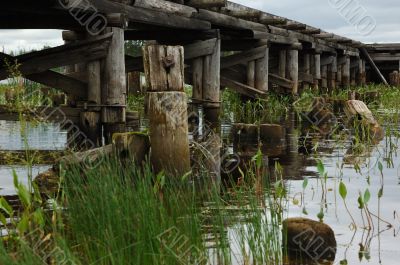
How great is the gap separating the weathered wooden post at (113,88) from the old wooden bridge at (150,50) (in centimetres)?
1

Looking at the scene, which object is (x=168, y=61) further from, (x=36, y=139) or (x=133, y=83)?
(x=133, y=83)

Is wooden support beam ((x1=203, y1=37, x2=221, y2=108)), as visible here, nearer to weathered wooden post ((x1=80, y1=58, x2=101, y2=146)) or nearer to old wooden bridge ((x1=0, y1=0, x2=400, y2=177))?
old wooden bridge ((x1=0, y1=0, x2=400, y2=177))

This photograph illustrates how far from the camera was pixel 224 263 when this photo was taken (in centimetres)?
401

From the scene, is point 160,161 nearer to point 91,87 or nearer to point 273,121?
point 91,87

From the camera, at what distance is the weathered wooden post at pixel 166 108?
6.32 m

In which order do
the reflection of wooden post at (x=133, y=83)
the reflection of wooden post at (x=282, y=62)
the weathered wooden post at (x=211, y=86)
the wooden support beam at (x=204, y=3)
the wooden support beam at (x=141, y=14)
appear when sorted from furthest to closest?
the reflection of wooden post at (x=133, y=83) < the reflection of wooden post at (x=282, y=62) < the weathered wooden post at (x=211, y=86) < the wooden support beam at (x=204, y=3) < the wooden support beam at (x=141, y=14)

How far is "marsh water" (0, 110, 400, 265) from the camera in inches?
189

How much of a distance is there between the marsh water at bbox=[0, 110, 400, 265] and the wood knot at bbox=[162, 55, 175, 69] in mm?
1178

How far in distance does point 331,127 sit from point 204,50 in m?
2.53

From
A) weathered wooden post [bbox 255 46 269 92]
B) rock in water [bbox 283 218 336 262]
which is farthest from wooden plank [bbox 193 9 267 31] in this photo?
rock in water [bbox 283 218 336 262]

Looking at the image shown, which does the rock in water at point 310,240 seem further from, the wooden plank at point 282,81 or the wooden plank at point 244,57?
the wooden plank at point 282,81

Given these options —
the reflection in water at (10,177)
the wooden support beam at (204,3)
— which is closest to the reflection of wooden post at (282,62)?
the wooden support beam at (204,3)

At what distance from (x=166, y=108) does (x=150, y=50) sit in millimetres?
509

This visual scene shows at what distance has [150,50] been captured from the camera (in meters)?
6.34
